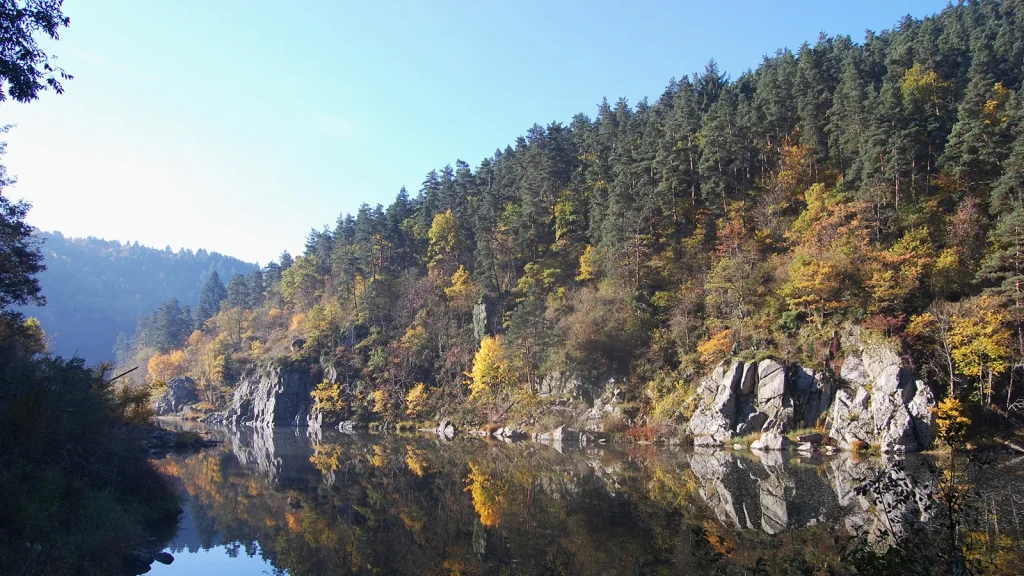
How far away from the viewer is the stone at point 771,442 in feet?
112

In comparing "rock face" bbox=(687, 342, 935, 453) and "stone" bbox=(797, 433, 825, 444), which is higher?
"rock face" bbox=(687, 342, 935, 453)

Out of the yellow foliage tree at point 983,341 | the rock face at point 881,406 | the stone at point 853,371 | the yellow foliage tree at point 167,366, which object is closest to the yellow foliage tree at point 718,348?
the stone at point 853,371

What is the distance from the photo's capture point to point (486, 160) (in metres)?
82.8

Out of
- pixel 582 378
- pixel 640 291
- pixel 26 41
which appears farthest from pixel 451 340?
pixel 26 41

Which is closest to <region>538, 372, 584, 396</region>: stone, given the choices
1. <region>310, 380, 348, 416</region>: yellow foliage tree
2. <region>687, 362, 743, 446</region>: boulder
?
<region>687, 362, 743, 446</region>: boulder

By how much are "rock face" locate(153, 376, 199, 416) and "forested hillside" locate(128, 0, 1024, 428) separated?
8237mm

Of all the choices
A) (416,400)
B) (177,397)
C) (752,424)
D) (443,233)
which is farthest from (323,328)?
(752,424)

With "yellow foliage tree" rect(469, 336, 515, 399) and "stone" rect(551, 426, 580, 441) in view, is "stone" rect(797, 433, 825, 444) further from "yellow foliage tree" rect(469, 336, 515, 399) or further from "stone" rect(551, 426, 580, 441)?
"yellow foliage tree" rect(469, 336, 515, 399)

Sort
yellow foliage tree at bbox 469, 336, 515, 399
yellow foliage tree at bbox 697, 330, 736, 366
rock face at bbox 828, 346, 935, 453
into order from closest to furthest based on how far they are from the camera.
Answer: rock face at bbox 828, 346, 935, 453 → yellow foliage tree at bbox 697, 330, 736, 366 → yellow foliage tree at bbox 469, 336, 515, 399

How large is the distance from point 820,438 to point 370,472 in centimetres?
2647

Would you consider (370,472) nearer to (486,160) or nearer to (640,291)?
(640,291)

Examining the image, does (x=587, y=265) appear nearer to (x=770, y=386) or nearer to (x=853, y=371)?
(x=770, y=386)

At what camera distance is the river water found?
12.0 m

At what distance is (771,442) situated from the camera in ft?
113
